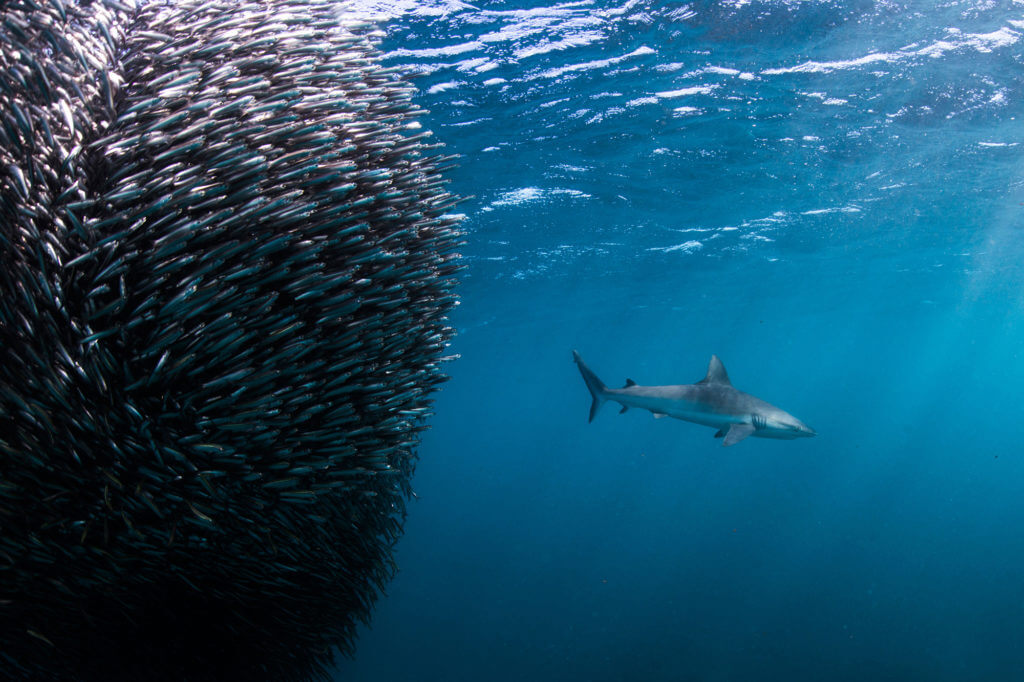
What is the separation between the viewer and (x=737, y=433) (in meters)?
10.7

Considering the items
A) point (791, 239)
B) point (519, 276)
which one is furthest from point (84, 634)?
point (791, 239)

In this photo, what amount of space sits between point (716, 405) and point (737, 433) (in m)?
0.94

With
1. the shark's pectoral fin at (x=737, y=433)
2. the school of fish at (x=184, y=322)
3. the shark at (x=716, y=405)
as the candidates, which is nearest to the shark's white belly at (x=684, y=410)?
the shark at (x=716, y=405)

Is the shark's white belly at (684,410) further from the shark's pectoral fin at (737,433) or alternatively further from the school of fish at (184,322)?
the school of fish at (184,322)

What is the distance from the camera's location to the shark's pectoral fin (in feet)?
34.7

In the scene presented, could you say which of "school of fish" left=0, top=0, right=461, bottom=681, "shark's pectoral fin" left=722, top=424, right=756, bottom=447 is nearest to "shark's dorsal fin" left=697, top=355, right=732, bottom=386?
"shark's pectoral fin" left=722, top=424, right=756, bottom=447

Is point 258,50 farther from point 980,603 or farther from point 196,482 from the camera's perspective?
point 980,603

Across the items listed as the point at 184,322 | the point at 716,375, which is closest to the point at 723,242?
the point at 716,375

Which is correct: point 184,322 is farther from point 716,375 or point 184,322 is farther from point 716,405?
point 716,375

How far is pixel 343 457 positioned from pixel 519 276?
85.3ft

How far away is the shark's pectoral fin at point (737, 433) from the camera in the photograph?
1057 cm

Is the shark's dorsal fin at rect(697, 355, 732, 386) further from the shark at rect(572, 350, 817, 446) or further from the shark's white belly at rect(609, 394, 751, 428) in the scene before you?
the shark's white belly at rect(609, 394, 751, 428)

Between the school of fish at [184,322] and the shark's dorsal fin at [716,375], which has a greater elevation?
the school of fish at [184,322]

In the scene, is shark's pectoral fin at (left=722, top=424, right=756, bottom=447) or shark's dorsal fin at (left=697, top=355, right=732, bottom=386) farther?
shark's dorsal fin at (left=697, top=355, right=732, bottom=386)
